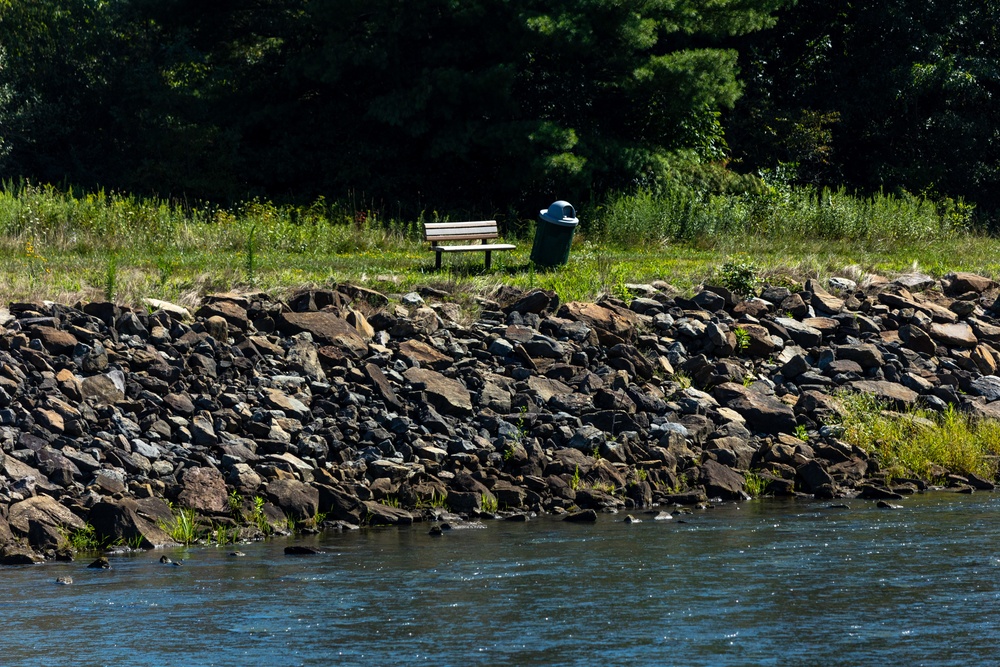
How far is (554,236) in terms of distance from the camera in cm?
1891

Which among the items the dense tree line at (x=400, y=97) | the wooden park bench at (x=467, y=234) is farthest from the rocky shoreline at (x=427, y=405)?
the dense tree line at (x=400, y=97)

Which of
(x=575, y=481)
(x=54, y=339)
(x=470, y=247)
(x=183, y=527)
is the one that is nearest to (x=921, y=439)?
(x=575, y=481)

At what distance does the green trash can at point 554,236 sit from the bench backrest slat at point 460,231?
25.6 inches

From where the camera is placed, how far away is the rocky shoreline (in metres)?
12.3

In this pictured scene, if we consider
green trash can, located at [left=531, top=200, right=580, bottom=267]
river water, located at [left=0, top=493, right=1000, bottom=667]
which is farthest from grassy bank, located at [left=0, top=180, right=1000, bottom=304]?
river water, located at [left=0, top=493, right=1000, bottom=667]

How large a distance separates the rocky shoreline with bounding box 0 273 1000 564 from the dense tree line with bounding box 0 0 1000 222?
27.5ft

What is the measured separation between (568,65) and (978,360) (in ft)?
38.0

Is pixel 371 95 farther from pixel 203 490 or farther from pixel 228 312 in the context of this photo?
pixel 203 490

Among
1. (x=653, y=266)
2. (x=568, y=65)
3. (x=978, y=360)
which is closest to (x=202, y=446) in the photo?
(x=653, y=266)

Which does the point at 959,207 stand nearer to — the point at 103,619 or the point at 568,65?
the point at 568,65

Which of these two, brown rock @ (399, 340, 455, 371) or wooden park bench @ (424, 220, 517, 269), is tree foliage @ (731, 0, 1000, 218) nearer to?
wooden park bench @ (424, 220, 517, 269)

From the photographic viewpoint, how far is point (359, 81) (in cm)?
2742

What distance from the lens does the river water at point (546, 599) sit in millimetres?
8398

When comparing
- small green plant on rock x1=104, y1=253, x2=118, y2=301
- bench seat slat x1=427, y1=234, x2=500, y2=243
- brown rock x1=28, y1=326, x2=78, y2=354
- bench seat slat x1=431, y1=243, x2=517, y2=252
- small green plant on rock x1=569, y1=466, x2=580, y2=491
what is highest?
bench seat slat x1=427, y1=234, x2=500, y2=243
